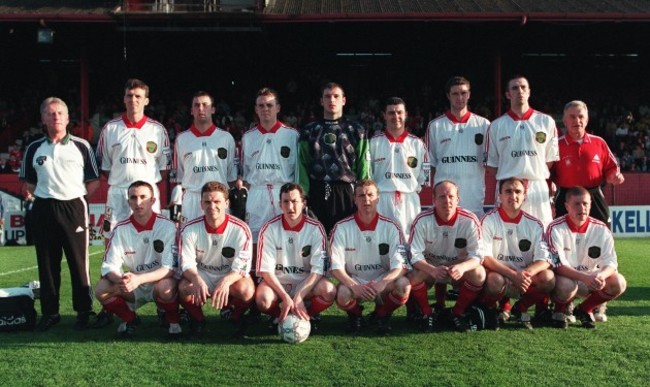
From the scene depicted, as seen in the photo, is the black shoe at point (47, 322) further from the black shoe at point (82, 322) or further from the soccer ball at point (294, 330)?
the soccer ball at point (294, 330)

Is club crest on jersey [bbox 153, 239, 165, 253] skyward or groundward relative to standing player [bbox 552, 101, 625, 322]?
groundward

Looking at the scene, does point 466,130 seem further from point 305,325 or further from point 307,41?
point 307,41

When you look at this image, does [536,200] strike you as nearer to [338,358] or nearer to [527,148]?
[527,148]

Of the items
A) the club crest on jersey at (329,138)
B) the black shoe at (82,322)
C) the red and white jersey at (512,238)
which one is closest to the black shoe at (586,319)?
the red and white jersey at (512,238)

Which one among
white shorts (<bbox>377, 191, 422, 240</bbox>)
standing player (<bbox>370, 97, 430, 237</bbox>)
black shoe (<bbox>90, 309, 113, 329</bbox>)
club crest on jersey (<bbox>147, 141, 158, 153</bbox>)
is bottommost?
black shoe (<bbox>90, 309, 113, 329</bbox>)

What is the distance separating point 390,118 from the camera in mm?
5973

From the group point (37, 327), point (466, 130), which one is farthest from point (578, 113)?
point (37, 327)

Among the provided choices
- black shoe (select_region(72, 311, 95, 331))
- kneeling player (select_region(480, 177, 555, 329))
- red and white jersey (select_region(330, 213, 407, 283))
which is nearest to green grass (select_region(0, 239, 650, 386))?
black shoe (select_region(72, 311, 95, 331))

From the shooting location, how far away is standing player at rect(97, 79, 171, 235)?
5820 millimetres

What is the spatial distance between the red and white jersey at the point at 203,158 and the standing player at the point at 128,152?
0.22m

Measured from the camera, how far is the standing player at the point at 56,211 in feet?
17.7

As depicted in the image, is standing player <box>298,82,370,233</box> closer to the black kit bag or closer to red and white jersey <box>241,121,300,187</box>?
red and white jersey <box>241,121,300,187</box>

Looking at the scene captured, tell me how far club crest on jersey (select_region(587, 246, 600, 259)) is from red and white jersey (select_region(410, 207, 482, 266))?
91 centimetres

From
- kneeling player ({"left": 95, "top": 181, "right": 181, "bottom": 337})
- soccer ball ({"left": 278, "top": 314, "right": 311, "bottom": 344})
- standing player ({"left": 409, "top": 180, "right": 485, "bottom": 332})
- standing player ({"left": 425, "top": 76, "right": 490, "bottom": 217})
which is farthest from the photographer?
standing player ({"left": 425, "top": 76, "right": 490, "bottom": 217})
